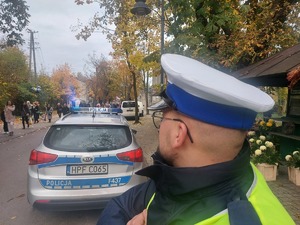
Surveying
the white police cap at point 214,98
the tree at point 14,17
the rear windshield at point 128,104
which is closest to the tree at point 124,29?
the tree at point 14,17

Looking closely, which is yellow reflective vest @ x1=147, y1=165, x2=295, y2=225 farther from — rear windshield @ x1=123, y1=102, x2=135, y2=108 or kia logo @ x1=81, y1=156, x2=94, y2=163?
rear windshield @ x1=123, y1=102, x2=135, y2=108

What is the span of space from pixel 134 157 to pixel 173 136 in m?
3.33

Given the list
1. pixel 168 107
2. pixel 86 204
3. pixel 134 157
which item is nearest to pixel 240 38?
pixel 134 157

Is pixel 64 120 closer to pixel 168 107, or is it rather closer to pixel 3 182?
pixel 3 182

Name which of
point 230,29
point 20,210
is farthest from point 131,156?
point 230,29

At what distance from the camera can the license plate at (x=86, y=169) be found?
4.21 meters

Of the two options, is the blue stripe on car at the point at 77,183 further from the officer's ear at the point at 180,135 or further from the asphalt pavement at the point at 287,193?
the officer's ear at the point at 180,135

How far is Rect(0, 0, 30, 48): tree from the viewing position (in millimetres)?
13086

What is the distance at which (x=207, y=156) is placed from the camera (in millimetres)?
1176

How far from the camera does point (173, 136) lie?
4.11 feet

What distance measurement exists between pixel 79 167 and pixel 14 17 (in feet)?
38.8

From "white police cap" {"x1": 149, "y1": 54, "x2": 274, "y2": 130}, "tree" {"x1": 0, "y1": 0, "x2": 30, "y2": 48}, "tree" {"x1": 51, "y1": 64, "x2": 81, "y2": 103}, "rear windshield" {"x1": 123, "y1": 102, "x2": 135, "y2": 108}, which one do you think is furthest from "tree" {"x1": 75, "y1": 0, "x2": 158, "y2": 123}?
"tree" {"x1": 51, "y1": 64, "x2": 81, "y2": 103}

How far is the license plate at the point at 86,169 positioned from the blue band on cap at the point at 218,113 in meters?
3.36

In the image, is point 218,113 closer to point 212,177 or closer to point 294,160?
point 212,177
